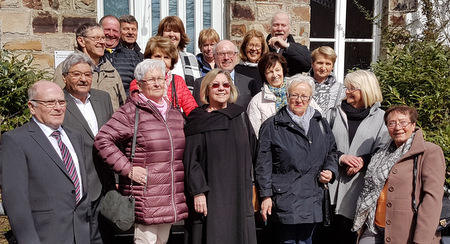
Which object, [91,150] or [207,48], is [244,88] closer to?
[207,48]

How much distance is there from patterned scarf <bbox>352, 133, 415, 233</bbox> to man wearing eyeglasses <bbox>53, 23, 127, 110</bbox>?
2.14m

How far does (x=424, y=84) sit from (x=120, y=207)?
3582mm

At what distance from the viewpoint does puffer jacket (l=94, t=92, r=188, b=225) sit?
338 cm

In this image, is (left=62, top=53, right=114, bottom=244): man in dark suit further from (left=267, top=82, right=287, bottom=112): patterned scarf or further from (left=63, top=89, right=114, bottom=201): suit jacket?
(left=267, top=82, right=287, bottom=112): patterned scarf

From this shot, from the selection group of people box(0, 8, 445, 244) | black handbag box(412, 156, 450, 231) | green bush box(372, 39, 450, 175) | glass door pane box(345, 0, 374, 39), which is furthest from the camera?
glass door pane box(345, 0, 374, 39)

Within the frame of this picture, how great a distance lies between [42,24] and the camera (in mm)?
5965

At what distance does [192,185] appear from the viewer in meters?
3.51

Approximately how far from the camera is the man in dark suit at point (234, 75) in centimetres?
453

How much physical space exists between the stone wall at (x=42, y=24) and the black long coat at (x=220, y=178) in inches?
127

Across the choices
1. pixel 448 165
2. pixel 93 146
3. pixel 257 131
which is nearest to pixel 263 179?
pixel 257 131

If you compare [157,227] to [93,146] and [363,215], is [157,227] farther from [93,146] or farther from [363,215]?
[363,215]

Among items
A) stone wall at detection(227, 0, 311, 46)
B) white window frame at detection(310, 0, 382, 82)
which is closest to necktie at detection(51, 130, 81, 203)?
stone wall at detection(227, 0, 311, 46)

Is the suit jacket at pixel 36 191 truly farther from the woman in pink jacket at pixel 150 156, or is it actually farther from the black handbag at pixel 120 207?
the woman in pink jacket at pixel 150 156

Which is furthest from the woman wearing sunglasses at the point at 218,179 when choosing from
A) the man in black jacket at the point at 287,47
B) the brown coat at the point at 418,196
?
the man in black jacket at the point at 287,47
